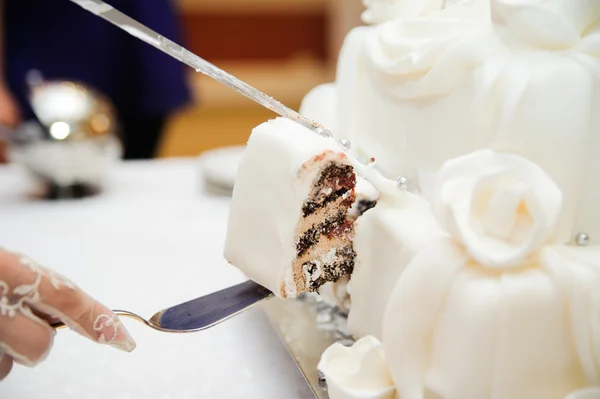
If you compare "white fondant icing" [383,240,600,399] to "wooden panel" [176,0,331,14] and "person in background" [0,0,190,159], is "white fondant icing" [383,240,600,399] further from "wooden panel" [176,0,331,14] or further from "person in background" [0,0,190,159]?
"wooden panel" [176,0,331,14]

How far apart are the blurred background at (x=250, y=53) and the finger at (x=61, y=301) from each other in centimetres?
315

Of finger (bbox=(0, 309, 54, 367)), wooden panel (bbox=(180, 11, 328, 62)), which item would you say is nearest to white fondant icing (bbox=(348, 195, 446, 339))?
finger (bbox=(0, 309, 54, 367))

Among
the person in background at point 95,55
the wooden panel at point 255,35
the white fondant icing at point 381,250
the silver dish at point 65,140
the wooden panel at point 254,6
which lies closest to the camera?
the white fondant icing at point 381,250

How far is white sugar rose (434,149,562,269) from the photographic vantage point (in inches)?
26.9

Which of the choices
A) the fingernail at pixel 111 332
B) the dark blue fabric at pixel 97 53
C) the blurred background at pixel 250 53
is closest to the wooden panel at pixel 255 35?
Result: the blurred background at pixel 250 53

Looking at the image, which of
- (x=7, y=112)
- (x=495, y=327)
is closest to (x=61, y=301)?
(x=495, y=327)

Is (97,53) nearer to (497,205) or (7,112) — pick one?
(7,112)

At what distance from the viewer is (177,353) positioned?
103cm

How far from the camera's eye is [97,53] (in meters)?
2.56

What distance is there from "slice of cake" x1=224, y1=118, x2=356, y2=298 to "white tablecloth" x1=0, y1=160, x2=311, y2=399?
0.19m

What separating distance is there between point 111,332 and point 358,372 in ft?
1.11

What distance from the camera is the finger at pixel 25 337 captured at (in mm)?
723

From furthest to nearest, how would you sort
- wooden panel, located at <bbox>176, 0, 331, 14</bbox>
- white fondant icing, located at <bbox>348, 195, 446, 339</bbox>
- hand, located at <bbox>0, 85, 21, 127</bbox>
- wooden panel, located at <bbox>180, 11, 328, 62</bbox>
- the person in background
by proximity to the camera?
1. wooden panel, located at <bbox>180, 11, 328, 62</bbox>
2. wooden panel, located at <bbox>176, 0, 331, 14</bbox>
3. the person in background
4. hand, located at <bbox>0, 85, 21, 127</bbox>
5. white fondant icing, located at <bbox>348, 195, 446, 339</bbox>

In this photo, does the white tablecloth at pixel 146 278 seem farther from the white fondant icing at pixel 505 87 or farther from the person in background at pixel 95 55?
the person in background at pixel 95 55
